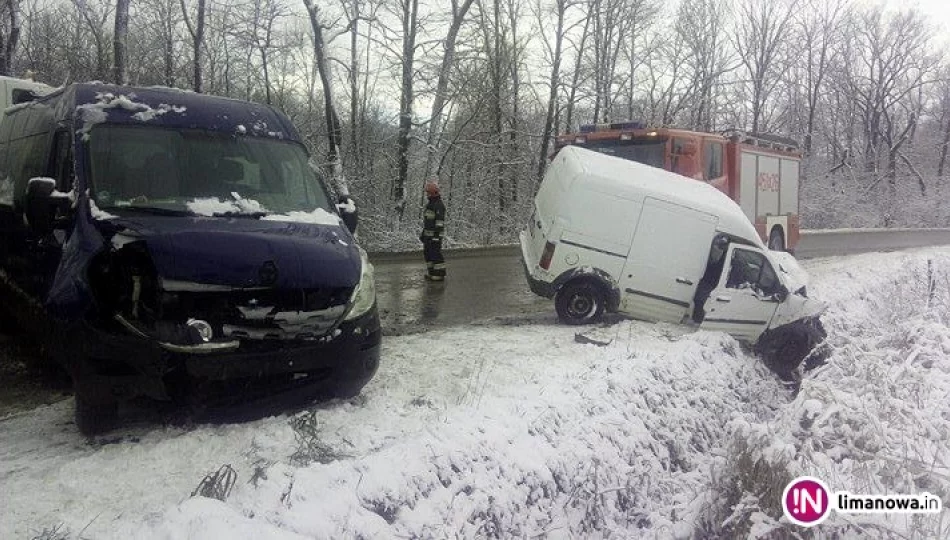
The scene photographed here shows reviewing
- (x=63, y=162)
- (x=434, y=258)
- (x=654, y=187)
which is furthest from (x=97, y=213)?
(x=434, y=258)

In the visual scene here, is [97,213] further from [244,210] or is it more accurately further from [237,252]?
[237,252]

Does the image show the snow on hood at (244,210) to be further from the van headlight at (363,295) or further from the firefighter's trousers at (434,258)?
the firefighter's trousers at (434,258)

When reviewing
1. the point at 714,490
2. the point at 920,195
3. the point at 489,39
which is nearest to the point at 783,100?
the point at 920,195

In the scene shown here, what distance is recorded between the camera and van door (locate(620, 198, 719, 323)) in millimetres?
9188

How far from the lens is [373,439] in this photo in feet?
15.9

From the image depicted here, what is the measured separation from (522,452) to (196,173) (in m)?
3.26

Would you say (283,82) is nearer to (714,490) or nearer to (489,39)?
(489,39)

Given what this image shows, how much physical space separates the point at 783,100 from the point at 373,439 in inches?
1893

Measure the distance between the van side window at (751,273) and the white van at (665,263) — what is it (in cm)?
1

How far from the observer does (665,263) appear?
9281 mm

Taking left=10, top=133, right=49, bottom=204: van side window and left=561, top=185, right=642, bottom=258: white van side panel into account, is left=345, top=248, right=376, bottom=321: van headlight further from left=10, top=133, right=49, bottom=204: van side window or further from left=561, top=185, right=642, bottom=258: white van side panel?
left=561, top=185, right=642, bottom=258: white van side panel

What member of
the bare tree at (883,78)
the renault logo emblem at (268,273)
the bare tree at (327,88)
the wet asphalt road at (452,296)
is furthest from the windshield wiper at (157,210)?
the bare tree at (883,78)

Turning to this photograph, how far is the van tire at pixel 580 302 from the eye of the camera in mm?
9453

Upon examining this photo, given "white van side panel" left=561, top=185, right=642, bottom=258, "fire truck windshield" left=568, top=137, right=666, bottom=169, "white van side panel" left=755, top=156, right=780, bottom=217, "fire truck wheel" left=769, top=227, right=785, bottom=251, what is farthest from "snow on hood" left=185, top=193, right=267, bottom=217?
"fire truck wheel" left=769, top=227, right=785, bottom=251
